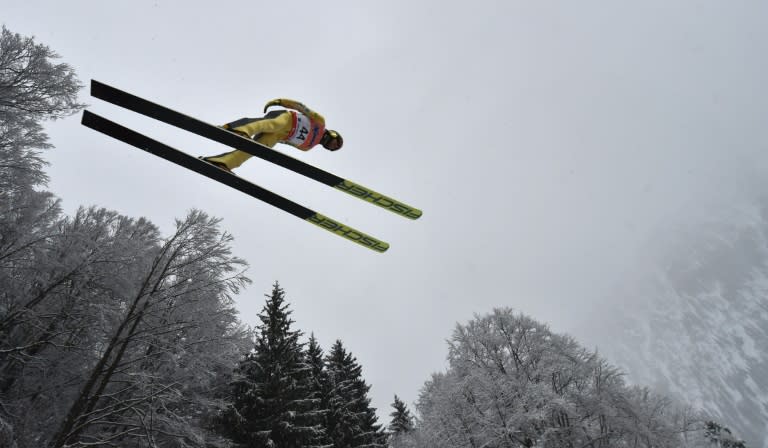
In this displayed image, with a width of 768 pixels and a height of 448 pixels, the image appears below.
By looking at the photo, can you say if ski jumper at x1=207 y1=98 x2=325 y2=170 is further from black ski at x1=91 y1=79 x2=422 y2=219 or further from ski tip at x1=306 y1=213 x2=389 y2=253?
ski tip at x1=306 y1=213 x2=389 y2=253

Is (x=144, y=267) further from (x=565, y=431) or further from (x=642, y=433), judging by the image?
(x=642, y=433)

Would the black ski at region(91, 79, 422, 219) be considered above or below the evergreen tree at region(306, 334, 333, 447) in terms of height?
below

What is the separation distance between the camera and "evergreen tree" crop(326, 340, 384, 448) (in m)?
16.8

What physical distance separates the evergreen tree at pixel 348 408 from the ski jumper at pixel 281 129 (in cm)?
1448

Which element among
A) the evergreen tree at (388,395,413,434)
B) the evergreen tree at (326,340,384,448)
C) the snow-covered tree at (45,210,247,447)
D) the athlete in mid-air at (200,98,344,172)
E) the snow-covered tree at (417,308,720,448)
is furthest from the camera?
the evergreen tree at (388,395,413,434)

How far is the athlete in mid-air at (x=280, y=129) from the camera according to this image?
5.47m

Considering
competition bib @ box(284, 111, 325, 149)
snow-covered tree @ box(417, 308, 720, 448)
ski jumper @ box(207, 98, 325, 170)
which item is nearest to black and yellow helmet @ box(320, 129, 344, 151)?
ski jumper @ box(207, 98, 325, 170)

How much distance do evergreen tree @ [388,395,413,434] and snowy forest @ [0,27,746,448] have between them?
43.0 ft

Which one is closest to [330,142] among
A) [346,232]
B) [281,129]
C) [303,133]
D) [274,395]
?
[303,133]

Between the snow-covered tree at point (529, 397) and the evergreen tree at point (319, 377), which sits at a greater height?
the evergreen tree at point (319, 377)

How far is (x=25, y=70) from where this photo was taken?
Answer: 8516 mm

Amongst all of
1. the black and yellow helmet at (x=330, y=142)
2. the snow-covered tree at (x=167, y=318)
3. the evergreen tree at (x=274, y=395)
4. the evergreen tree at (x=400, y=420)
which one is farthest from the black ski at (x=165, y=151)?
the evergreen tree at (x=400, y=420)

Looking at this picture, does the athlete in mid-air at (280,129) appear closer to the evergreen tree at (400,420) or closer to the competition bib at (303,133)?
the competition bib at (303,133)

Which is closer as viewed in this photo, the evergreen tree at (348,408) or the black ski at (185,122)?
the black ski at (185,122)
